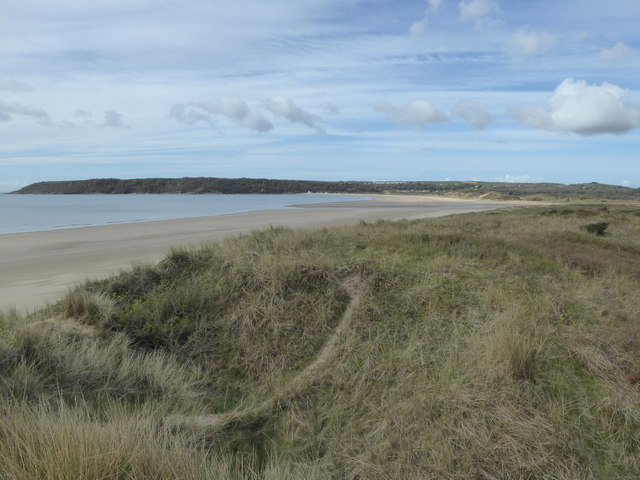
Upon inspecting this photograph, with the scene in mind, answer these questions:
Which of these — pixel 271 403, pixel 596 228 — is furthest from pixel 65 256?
pixel 596 228

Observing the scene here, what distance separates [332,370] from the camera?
6.04 metres

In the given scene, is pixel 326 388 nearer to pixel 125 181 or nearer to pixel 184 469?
pixel 184 469

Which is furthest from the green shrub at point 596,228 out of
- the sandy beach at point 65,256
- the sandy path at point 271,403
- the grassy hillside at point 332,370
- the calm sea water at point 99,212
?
the calm sea water at point 99,212

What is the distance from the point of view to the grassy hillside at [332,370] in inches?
152

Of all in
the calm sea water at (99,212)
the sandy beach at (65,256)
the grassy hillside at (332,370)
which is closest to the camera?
the grassy hillside at (332,370)

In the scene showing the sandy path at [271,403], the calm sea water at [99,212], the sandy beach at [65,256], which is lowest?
the sandy path at [271,403]

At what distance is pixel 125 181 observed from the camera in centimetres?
14600

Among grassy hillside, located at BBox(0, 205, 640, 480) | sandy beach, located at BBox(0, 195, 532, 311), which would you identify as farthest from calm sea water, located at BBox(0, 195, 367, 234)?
grassy hillside, located at BBox(0, 205, 640, 480)

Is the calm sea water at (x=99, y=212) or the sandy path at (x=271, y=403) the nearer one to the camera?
the sandy path at (x=271, y=403)

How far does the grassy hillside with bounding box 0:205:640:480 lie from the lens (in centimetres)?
387

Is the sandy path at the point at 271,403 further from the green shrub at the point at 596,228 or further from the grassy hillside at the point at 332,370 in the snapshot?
the green shrub at the point at 596,228

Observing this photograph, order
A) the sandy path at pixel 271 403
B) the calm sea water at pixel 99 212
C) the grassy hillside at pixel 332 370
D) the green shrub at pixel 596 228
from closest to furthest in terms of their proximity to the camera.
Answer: the grassy hillside at pixel 332 370 → the sandy path at pixel 271 403 → the green shrub at pixel 596 228 → the calm sea water at pixel 99 212

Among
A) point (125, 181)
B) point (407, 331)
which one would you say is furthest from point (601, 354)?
point (125, 181)

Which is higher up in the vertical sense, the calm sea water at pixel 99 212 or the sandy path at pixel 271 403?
the calm sea water at pixel 99 212
